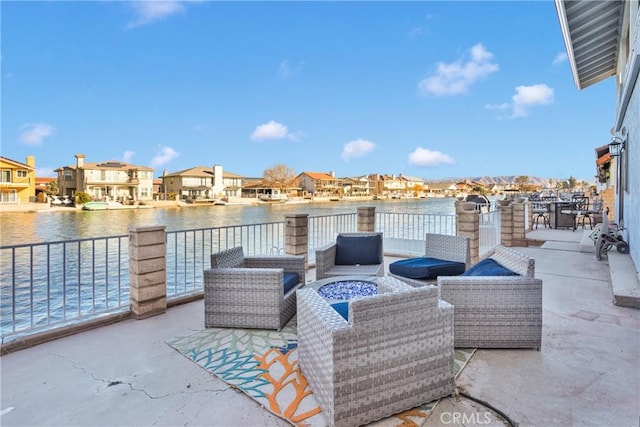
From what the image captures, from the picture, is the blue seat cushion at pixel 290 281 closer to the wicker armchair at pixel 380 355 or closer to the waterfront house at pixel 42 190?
the wicker armchair at pixel 380 355

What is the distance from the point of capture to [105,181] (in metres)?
46.2

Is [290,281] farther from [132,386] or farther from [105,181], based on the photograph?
[105,181]

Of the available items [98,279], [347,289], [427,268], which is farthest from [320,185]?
[347,289]

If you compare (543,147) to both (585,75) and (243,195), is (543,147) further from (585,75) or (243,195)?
(243,195)

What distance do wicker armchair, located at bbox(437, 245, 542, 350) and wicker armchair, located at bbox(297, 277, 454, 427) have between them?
0.66m

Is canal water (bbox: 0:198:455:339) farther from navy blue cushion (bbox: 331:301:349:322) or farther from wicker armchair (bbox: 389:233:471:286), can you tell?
wicker armchair (bbox: 389:233:471:286)

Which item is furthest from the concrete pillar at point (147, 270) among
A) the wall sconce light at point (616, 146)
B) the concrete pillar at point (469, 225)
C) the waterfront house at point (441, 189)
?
the waterfront house at point (441, 189)

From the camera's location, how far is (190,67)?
3691 cm

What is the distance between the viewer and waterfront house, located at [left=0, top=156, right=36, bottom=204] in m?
33.8

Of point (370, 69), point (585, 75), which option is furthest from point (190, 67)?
point (585, 75)

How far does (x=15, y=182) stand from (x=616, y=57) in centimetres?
4614

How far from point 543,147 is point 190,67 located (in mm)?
38813

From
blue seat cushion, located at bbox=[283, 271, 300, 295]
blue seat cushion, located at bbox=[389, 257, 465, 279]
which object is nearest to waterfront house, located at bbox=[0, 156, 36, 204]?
blue seat cushion, located at bbox=[283, 271, 300, 295]

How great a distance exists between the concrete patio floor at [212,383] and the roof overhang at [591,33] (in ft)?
A: 19.1
